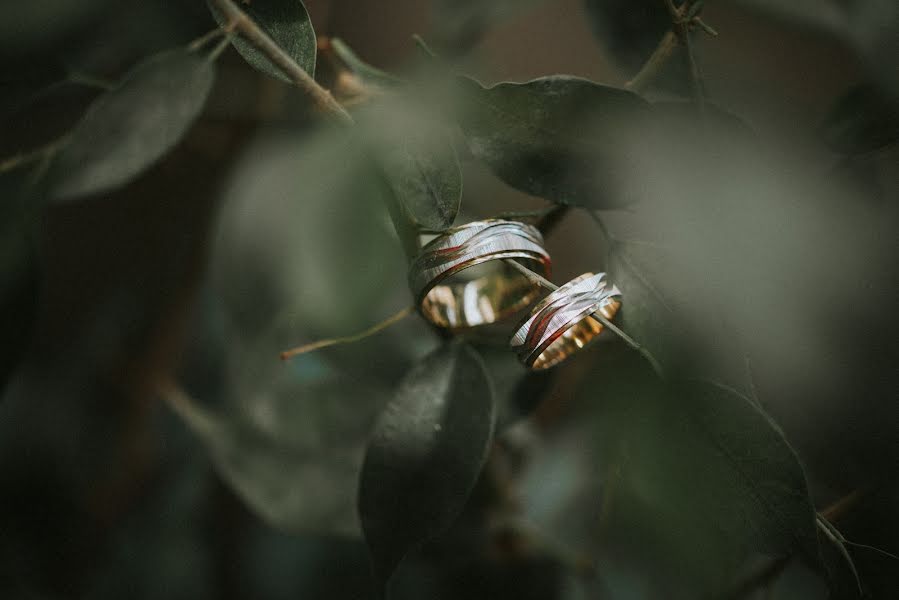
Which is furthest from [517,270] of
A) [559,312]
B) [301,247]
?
[301,247]

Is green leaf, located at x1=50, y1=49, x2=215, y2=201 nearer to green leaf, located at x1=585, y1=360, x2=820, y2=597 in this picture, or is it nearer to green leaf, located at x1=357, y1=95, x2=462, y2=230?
green leaf, located at x1=357, y1=95, x2=462, y2=230

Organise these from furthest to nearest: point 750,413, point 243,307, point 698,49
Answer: point 243,307, point 698,49, point 750,413

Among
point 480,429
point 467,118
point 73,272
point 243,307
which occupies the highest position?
point 467,118

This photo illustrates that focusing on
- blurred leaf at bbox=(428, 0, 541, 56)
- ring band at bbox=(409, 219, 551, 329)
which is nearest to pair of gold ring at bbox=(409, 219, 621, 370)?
ring band at bbox=(409, 219, 551, 329)

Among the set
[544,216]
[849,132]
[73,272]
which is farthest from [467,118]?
[73,272]

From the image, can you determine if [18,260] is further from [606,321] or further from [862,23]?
[862,23]

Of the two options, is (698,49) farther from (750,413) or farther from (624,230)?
(750,413)
